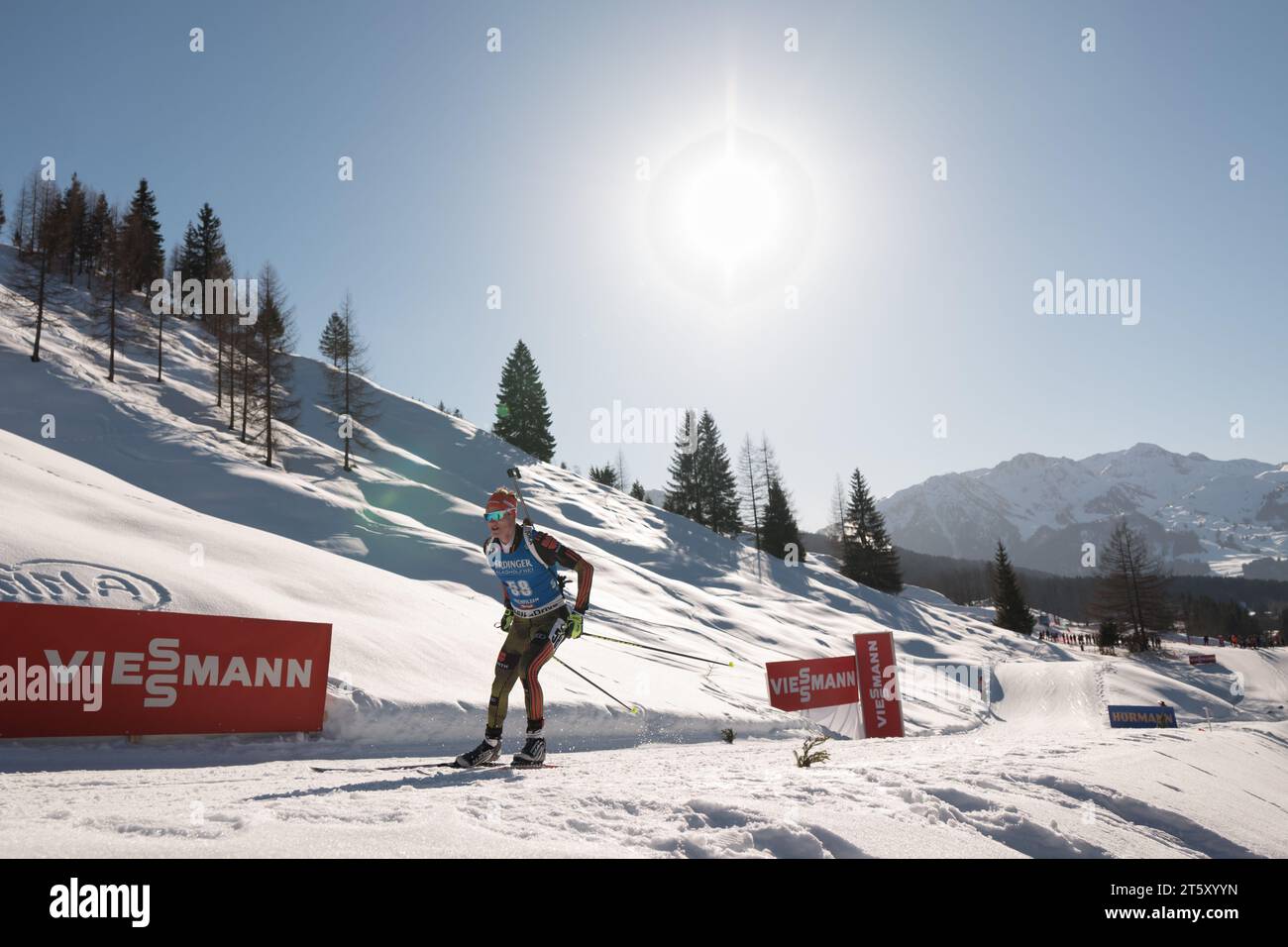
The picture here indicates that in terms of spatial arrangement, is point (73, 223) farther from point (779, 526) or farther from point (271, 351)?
point (779, 526)

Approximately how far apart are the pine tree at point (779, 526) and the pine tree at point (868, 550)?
14.4 feet

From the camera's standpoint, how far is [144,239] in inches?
2425

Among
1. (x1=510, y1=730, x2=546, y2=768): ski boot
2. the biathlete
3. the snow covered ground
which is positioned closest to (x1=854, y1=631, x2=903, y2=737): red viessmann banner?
the snow covered ground

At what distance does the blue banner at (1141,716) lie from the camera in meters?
18.7

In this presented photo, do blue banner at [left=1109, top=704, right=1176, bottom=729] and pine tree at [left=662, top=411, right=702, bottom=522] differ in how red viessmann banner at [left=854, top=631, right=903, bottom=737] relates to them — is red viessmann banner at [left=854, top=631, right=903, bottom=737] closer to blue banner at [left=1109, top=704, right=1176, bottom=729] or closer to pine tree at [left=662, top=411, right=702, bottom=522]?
blue banner at [left=1109, top=704, right=1176, bottom=729]

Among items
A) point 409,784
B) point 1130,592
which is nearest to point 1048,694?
point 409,784

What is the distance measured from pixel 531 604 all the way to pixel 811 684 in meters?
11.1

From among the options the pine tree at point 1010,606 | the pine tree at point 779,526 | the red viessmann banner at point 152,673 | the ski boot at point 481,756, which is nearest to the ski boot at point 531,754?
the ski boot at point 481,756

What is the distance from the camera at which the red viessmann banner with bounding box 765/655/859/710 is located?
51.7 ft

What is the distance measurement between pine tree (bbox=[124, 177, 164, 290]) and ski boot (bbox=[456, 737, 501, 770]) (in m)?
59.4

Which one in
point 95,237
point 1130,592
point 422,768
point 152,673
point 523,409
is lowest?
point 1130,592
